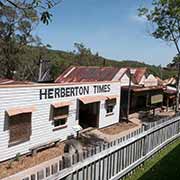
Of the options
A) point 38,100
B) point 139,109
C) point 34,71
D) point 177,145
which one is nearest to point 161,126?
point 177,145

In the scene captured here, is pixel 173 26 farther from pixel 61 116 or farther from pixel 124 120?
pixel 61 116

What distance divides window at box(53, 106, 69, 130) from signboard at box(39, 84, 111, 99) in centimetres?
80

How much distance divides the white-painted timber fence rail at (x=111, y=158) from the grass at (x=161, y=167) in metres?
0.22

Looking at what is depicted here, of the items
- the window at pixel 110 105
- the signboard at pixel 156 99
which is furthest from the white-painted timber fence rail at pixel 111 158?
the signboard at pixel 156 99

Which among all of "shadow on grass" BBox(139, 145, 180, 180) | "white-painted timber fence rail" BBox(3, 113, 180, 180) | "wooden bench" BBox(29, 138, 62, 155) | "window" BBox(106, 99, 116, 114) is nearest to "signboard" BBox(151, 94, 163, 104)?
"window" BBox(106, 99, 116, 114)

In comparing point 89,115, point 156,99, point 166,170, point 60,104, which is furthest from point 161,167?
point 156,99

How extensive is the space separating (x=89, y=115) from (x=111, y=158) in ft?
43.9

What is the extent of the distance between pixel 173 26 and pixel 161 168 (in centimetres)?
1552

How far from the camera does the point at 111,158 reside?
24.2 feet

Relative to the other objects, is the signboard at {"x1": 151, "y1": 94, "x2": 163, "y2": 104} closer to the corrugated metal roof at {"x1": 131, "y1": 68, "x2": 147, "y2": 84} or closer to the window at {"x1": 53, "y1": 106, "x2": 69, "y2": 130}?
the corrugated metal roof at {"x1": 131, "y1": 68, "x2": 147, "y2": 84}

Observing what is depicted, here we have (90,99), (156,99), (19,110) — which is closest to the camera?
(19,110)

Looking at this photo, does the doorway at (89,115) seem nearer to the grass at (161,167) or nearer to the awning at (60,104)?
the awning at (60,104)

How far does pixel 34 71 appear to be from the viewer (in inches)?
1753

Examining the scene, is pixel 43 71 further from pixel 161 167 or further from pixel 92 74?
pixel 161 167
